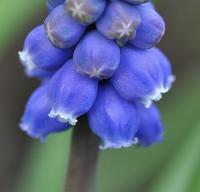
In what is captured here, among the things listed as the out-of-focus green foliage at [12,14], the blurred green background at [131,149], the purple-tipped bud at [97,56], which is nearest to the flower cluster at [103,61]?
the purple-tipped bud at [97,56]

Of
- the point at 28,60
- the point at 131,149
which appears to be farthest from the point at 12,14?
the point at 28,60

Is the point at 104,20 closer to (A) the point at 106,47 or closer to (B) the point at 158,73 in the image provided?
(A) the point at 106,47

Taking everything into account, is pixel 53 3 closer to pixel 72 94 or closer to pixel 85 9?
pixel 85 9

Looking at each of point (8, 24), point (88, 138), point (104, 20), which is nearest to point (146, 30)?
point (104, 20)

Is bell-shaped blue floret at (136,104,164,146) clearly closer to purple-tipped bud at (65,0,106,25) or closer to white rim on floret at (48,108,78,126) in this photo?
white rim on floret at (48,108,78,126)

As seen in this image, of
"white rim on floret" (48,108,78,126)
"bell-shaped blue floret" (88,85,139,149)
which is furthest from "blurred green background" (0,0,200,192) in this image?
"white rim on floret" (48,108,78,126)

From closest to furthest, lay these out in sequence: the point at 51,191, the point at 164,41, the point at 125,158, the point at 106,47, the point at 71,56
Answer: the point at 106,47 → the point at 71,56 → the point at 51,191 → the point at 125,158 → the point at 164,41
